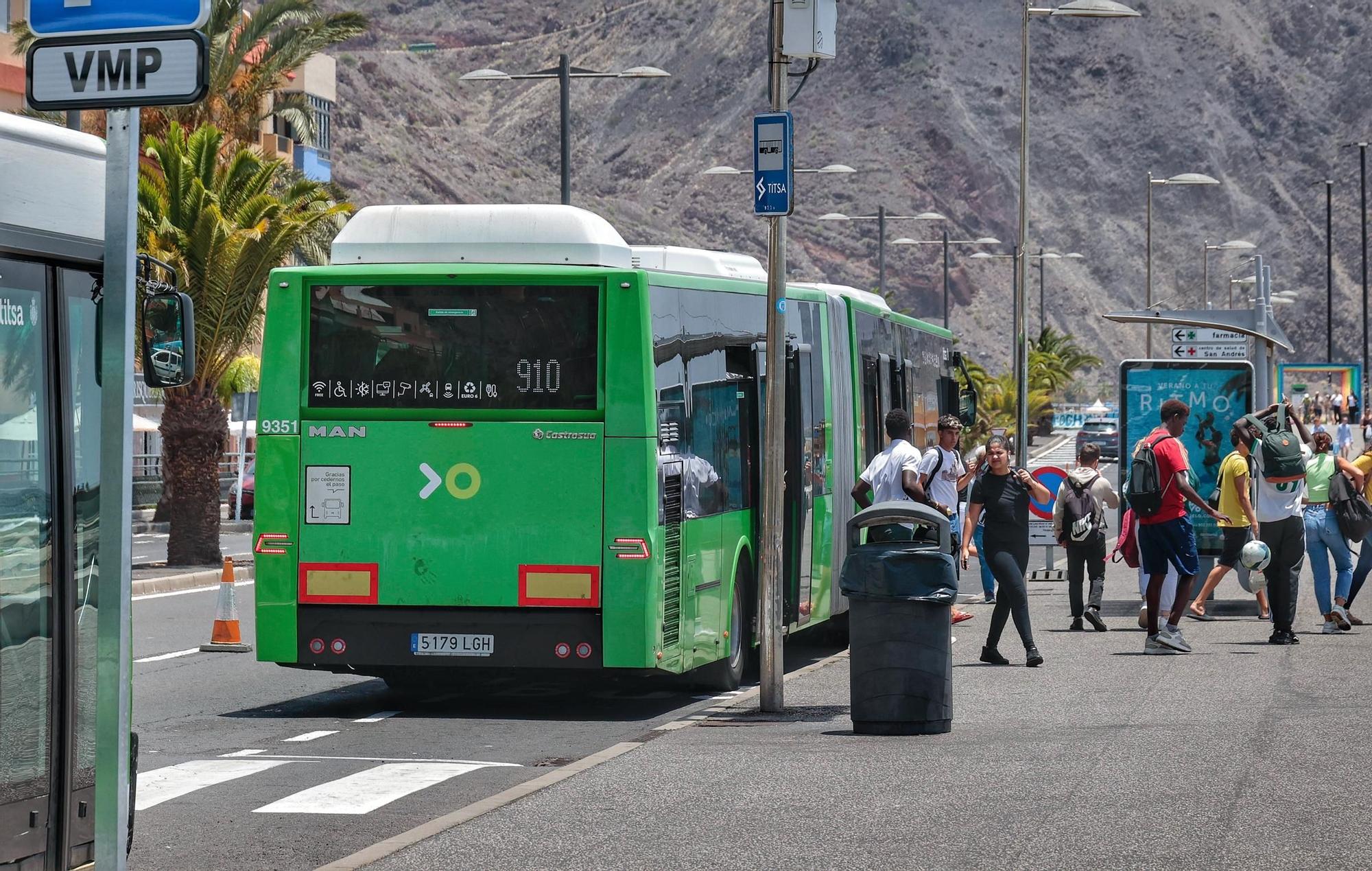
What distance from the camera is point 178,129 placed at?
2983 cm

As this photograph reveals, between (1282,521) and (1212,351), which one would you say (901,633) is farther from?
(1212,351)

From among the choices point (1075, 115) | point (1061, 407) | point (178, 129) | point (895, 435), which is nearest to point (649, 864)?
point (895, 435)

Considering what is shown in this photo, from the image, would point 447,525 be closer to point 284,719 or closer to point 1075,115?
point 284,719

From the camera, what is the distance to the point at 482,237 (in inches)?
532

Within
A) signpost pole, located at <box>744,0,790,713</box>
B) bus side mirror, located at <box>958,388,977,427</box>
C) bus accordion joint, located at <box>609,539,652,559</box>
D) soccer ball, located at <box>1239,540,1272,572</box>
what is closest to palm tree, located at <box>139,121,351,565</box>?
bus side mirror, located at <box>958,388,977,427</box>

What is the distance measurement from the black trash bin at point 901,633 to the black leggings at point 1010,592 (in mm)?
3381

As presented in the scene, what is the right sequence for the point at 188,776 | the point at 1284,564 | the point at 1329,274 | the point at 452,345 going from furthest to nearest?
the point at 1329,274
the point at 1284,564
the point at 452,345
the point at 188,776

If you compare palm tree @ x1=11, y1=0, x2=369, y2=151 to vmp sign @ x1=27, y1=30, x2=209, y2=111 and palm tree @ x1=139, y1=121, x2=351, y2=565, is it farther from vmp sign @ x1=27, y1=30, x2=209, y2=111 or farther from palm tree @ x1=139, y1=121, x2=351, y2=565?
vmp sign @ x1=27, y1=30, x2=209, y2=111

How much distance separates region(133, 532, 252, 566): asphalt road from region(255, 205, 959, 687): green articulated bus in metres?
17.7

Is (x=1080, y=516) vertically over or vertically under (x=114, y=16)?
under

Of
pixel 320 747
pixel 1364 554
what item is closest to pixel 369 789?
pixel 320 747

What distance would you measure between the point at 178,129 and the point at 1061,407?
87.3 m

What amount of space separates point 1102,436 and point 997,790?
60.0m

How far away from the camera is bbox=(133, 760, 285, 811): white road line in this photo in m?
10.1
